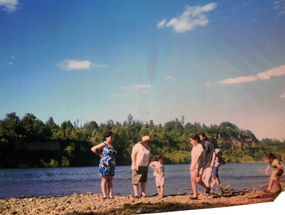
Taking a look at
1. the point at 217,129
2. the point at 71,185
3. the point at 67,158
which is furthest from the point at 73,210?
the point at 217,129

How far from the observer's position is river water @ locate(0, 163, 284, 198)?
5574 millimetres

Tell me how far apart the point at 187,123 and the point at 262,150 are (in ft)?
7.44

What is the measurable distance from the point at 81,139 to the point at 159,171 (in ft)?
Result: 5.45

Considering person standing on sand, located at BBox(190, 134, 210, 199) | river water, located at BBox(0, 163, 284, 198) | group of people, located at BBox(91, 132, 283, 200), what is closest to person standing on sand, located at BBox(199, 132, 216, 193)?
group of people, located at BBox(91, 132, 283, 200)

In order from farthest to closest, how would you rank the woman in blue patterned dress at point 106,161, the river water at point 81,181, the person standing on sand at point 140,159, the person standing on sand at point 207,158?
the person standing on sand at point 207,158, the river water at point 81,181, the person standing on sand at point 140,159, the woman in blue patterned dress at point 106,161

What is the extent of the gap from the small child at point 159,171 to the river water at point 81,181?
62 cm

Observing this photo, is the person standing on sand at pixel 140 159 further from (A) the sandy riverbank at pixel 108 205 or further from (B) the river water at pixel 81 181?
(B) the river water at pixel 81 181

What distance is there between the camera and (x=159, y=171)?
17.7ft

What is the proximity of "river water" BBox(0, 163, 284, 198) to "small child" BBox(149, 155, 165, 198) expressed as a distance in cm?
62

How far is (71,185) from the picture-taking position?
300 inches

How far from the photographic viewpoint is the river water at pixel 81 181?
5574 millimetres

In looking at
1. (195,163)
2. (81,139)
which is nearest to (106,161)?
(81,139)

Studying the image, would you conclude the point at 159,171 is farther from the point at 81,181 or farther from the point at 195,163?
the point at 81,181

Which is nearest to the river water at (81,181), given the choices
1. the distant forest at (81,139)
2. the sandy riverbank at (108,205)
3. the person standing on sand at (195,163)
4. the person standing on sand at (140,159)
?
the distant forest at (81,139)
